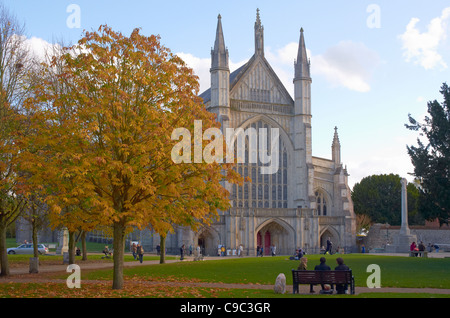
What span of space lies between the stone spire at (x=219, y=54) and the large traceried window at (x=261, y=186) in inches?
285

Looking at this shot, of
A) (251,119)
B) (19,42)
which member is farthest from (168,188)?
(251,119)

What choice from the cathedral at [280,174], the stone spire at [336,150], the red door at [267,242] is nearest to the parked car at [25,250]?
the cathedral at [280,174]

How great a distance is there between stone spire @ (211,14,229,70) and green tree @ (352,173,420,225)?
114ft

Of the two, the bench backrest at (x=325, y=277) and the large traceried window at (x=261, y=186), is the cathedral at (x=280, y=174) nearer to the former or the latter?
the large traceried window at (x=261, y=186)

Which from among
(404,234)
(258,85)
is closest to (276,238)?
(404,234)

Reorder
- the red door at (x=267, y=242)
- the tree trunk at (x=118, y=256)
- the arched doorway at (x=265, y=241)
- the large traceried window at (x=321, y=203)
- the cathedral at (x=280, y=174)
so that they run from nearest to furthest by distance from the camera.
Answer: the tree trunk at (x=118, y=256), the cathedral at (x=280, y=174), the arched doorway at (x=265, y=241), the red door at (x=267, y=242), the large traceried window at (x=321, y=203)

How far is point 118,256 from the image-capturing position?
18.3 metres

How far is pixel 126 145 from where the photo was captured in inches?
661

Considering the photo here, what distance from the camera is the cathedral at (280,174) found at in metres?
55.6

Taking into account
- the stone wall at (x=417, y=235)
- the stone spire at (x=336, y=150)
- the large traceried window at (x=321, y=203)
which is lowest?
the stone wall at (x=417, y=235)

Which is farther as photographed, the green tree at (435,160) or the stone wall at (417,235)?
the stone wall at (417,235)

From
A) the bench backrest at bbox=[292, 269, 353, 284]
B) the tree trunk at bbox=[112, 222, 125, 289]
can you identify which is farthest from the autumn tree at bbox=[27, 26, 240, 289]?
the bench backrest at bbox=[292, 269, 353, 284]

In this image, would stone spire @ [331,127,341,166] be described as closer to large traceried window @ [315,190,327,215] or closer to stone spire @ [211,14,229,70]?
large traceried window @ [315,190,327,215]
